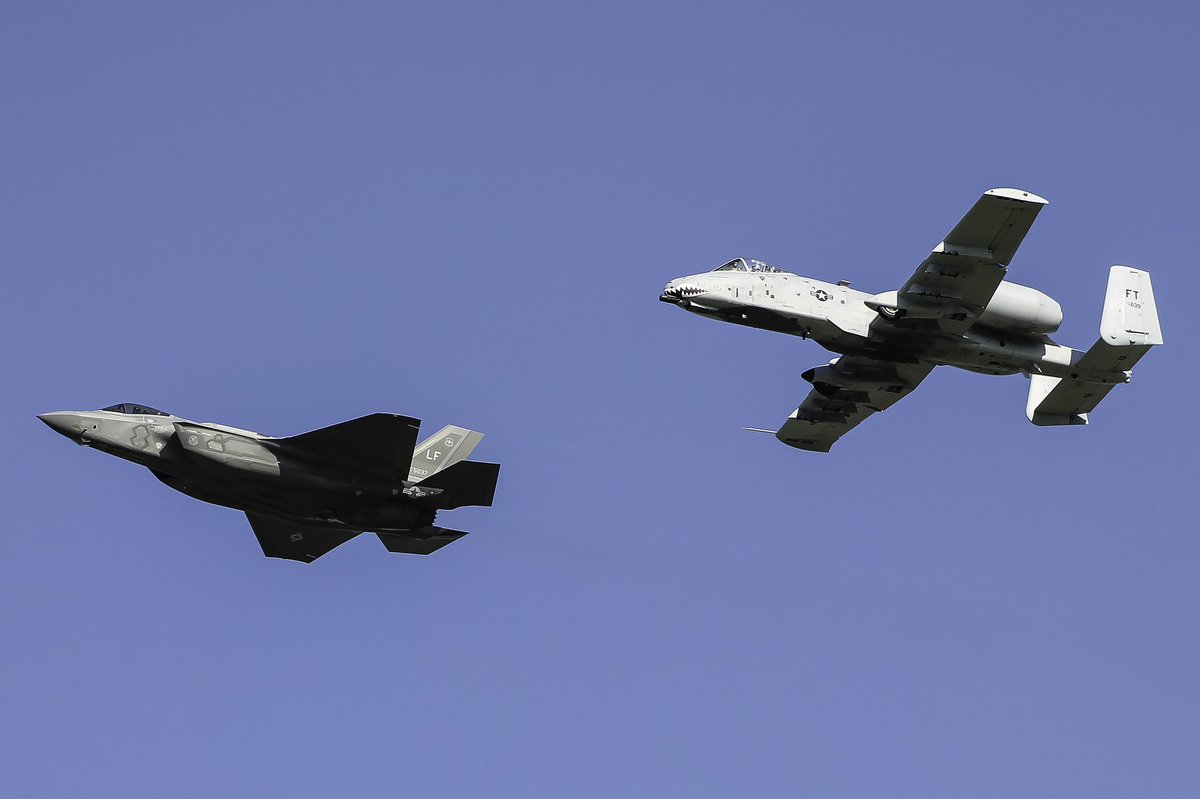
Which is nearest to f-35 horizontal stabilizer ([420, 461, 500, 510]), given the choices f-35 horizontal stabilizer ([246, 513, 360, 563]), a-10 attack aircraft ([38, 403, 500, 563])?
a-10 attack aircraft ([38, 403, 500, 563])

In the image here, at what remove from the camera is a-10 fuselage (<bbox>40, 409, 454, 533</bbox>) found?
169 feet

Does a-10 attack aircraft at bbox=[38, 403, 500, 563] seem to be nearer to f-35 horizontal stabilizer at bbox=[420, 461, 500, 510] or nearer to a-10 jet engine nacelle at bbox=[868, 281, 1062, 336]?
f-35 horizontal stabilizer at bbox=[420, 461, 500, 510]

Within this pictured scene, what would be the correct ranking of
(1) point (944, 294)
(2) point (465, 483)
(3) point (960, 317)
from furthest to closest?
(3) point (960, 317) < (1) point (944, 294) < (2) point (465, 483)

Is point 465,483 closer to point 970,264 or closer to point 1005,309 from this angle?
point 970,264

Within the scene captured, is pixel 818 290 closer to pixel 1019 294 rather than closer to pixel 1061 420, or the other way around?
pixel 1019 294

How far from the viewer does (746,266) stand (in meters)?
56.0

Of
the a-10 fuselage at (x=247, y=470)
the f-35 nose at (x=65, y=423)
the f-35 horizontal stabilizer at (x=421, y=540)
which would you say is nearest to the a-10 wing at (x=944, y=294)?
the f-35 horizontal stabilizer at (x=421, y=540)

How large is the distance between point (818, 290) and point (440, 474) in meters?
12.3

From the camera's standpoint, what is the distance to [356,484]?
52.3 meters

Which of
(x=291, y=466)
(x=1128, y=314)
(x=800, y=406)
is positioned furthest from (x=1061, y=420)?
(x=291, y=466)

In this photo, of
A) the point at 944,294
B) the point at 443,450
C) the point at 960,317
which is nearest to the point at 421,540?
the point at 443,450

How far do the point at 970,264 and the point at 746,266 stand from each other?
651 centimetres

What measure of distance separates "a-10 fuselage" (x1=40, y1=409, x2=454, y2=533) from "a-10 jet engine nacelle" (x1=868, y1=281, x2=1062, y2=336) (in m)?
14.2

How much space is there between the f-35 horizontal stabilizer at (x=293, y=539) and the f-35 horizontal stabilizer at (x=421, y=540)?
197cm
